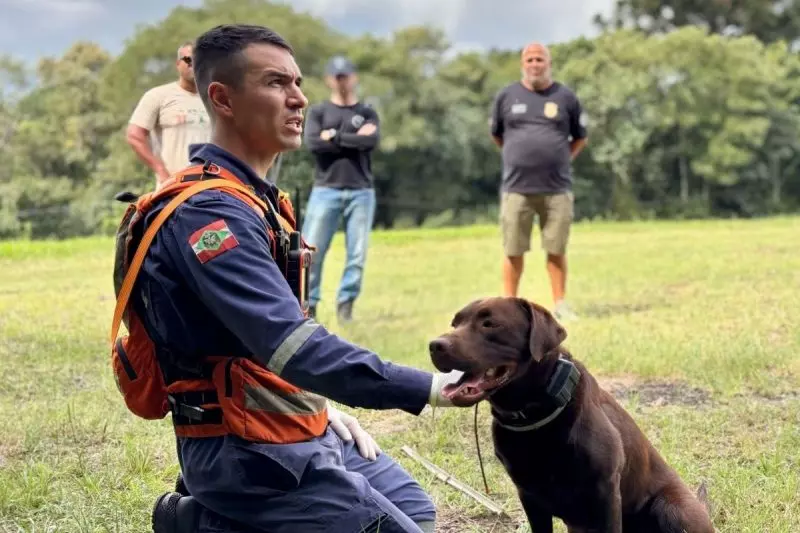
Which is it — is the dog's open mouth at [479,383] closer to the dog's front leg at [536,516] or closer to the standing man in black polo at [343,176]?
the dog's front leg at [536,516]

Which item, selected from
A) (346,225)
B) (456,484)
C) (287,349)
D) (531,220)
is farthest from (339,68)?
(287,349)

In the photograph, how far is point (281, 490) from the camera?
1969mm

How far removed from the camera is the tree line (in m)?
28.4

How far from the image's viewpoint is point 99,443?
13.1 ft

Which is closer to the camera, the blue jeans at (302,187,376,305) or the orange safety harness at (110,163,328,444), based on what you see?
the orange safety harness at (110,163,328,444)

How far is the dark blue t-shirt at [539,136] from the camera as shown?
714cm

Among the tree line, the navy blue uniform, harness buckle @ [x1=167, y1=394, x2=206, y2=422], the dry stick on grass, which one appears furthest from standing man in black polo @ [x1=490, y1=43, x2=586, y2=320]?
the tree line

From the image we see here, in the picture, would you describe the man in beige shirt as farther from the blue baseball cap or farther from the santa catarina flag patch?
the santa catarina flag patch

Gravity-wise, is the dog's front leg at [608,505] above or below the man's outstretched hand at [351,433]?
below

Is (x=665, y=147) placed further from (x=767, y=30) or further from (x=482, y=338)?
(x=482, y=338)

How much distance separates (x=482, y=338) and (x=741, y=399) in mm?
2764

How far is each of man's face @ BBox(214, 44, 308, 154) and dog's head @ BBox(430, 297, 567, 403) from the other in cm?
69

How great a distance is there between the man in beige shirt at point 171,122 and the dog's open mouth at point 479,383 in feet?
11.2

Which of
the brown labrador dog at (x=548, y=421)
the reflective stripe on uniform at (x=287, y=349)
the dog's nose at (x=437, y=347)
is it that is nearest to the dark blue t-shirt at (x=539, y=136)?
the brown labrador dog at (x=548, y=421)
